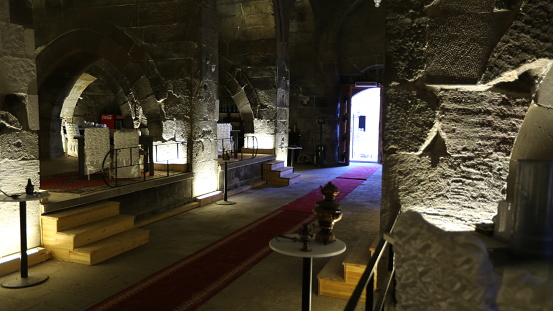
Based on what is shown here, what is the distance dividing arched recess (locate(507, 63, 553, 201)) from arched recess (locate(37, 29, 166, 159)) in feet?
19.6

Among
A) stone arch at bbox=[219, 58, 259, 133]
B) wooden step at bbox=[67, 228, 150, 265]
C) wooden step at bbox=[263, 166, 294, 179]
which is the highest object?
stone arch at bbox=[219, 58, 259, 133]

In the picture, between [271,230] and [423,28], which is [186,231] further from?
[423,28]

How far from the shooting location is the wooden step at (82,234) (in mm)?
4410

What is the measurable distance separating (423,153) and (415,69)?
19.7 inches

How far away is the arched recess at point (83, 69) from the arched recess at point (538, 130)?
597cm

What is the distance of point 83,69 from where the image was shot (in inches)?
364

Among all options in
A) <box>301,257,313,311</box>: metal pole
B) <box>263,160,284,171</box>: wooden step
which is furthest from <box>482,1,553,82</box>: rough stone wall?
<box>263,160,284,171</box>: wooden step

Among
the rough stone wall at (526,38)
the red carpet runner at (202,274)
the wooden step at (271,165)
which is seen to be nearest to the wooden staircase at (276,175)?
the wooden step at (271,165)

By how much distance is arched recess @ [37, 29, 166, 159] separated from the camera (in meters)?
7.40

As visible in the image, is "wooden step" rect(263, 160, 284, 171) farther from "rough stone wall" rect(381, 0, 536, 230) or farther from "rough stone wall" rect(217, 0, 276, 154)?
"rough stone wall" rect(381, 0, 536, 230)

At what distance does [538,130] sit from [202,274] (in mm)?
3021

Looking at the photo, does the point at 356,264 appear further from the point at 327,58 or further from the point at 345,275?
the point at 327,58

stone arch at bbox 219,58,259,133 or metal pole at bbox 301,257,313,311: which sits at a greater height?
stone arch at bbox 219,58,259,133

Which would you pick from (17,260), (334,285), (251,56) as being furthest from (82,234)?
(251,56)
